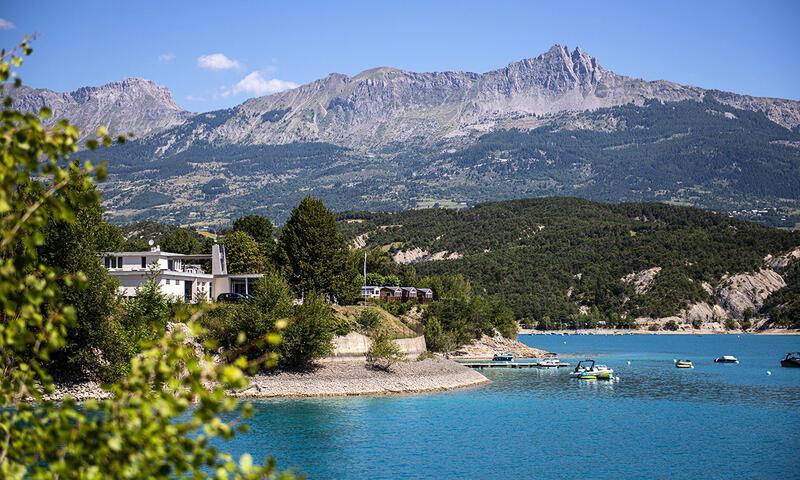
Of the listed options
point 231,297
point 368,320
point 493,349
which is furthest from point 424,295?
point 231,297

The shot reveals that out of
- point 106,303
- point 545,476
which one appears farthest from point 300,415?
point 545,476

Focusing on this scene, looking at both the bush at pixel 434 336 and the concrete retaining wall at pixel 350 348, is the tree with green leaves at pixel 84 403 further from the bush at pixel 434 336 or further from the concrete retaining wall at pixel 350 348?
the bush at pixel 434 336

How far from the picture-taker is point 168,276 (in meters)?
82.6

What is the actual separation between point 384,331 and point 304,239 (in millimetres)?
13674

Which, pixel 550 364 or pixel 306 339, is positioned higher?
pixel 306 339

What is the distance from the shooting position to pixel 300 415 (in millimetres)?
62500

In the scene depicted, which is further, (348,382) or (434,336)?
(434,336)

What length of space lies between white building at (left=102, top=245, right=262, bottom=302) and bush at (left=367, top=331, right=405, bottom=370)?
613 inches

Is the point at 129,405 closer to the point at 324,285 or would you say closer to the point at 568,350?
the point at 324,285

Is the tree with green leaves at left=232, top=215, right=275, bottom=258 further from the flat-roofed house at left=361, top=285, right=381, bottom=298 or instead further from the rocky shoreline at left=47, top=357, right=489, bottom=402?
the rocky shoreline at left=47, top=357, right=489, bottom=402

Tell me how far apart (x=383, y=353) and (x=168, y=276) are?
20.9 metres

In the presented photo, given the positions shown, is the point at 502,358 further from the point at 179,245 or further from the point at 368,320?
the point at 179,245

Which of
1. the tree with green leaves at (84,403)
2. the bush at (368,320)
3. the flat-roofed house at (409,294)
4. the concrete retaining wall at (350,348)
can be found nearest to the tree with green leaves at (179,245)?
the flat-roofed house at (409,294)

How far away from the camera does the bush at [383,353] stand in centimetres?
8000
